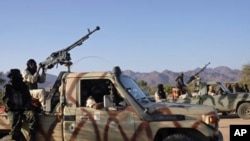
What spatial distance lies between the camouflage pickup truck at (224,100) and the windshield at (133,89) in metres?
10.6

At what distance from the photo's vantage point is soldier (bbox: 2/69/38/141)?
827 cm

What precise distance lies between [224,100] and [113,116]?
483 inches

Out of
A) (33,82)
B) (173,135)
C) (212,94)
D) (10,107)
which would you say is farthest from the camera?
(212,94)

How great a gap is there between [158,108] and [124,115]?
23.8 inches

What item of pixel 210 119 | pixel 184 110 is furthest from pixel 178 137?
pixel 210 119

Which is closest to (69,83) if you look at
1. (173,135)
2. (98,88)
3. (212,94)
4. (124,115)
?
(98,88)

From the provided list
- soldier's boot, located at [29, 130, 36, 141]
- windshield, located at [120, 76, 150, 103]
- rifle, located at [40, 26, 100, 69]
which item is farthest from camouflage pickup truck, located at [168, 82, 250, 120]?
soldier's boot, located at [29, 130, 36, 141]

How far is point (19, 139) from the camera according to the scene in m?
8.33

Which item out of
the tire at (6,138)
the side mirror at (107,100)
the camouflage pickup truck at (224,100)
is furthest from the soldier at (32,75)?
the camouflage pickup truck at (224,100)

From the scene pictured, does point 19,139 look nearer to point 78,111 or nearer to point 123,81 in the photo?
point 78,111

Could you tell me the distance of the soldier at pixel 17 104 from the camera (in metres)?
8.27

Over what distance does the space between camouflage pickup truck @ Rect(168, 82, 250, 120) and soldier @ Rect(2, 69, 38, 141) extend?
37.1ft

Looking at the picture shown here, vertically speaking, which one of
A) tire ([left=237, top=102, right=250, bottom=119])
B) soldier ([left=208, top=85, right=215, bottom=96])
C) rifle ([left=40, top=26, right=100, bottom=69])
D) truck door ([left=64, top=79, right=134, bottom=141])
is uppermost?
rifle ([left=40, top=26, right=100, bottom=69])

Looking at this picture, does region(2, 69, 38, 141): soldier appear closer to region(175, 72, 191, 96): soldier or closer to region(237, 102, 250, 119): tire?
region(175, 72, 191, 96): soldier
